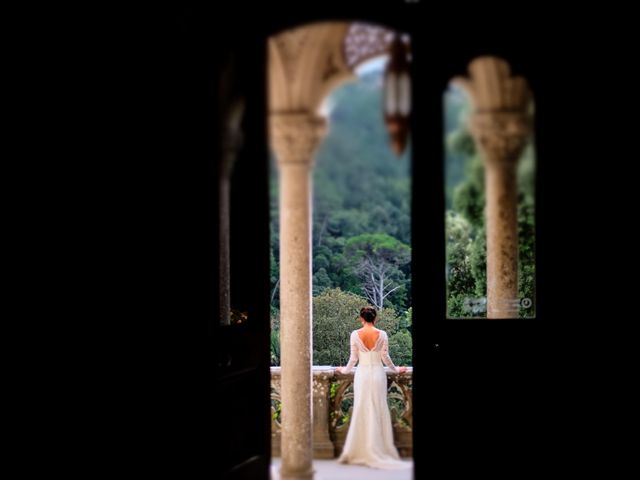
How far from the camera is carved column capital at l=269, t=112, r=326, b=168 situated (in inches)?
198

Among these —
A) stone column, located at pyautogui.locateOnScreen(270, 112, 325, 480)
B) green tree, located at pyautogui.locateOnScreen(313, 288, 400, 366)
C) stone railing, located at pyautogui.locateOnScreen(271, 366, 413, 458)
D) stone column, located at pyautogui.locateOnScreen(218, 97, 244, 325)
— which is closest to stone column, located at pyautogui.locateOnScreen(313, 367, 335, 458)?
stone railing, located at pyautogui.locateOnScreen(271, 366, 413, 458)

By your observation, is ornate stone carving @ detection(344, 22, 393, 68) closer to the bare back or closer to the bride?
the bride

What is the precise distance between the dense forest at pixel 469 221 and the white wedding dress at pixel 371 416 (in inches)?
113

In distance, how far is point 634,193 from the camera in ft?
14.6

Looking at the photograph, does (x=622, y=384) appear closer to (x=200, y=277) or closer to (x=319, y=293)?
(x=200, y=277)

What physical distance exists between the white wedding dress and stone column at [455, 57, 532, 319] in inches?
113

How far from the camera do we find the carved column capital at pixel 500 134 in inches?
180

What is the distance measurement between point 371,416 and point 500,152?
138 inches

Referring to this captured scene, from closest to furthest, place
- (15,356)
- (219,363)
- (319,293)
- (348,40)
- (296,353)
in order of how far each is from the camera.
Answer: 1. (15,356)
2. (219,363)
3. (348,40)
4. (296,353)
5. (319,293)

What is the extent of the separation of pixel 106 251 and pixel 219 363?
2.68 ft

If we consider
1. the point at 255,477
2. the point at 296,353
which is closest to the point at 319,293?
the point at 296,353

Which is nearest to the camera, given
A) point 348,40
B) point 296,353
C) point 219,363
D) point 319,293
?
point 219,363

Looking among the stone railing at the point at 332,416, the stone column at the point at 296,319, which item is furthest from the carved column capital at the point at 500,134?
the stone railing at the point at 332,416

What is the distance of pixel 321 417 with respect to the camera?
758cm
